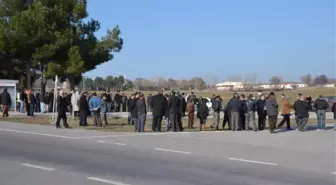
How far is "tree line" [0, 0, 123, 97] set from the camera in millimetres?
39375

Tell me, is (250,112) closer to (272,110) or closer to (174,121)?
(272,110)

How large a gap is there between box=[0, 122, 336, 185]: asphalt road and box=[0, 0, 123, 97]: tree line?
739 inches

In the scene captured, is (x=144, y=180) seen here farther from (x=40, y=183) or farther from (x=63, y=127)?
(x=63, y=127)

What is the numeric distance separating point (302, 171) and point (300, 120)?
12110mm

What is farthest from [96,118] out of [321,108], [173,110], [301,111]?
[321,108]

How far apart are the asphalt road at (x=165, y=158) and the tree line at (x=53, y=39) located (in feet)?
61.6

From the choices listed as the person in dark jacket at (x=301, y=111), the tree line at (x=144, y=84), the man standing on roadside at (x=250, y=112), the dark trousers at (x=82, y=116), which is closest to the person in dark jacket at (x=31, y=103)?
the dark trousers at (x=82, y=116)

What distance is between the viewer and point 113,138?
62.4 ft

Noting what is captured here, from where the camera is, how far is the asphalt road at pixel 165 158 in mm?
10030

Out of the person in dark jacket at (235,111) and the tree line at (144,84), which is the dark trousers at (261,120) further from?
the tree line at (144,84)

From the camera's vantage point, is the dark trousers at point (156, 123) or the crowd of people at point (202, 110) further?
the dark trousers at point (156, 123)

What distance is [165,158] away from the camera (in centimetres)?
1334

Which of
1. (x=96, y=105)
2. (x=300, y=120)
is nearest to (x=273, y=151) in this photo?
(x=300, y=120)

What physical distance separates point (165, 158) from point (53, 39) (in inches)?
1111
